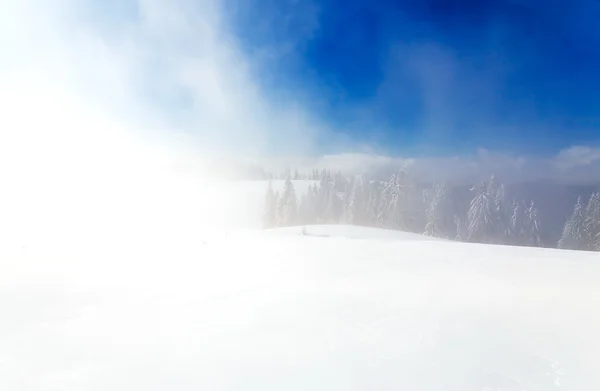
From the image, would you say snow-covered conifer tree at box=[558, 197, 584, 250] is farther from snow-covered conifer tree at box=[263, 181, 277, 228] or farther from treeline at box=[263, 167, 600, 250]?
snow-covered conifer tree at box=[263, 181, 277, 228]

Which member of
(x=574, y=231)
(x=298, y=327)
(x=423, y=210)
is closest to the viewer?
(x=298, y=327)

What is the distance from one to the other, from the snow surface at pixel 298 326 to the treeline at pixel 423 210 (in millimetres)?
13210

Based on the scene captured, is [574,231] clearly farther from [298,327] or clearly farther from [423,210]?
[298,327]

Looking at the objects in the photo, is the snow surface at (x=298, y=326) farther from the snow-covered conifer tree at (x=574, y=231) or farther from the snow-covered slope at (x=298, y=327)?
the snow-covered conifer tree at (x=574, y=231)

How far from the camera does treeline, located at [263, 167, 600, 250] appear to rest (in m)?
15.5

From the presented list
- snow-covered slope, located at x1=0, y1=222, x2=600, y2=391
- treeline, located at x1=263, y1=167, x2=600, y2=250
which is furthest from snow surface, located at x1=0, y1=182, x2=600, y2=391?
treeline, located at x1=263, y1=167, x2=600, y2=250

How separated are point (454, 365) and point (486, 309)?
137 centimetres

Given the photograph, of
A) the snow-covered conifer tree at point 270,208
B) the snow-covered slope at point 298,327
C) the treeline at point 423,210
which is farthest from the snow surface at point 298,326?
the snow-covered conifer tree at point 270,208

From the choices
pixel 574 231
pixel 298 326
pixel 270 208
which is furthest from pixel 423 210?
pixel 298 326

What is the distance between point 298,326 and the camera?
2926 mm

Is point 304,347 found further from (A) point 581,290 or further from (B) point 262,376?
(A) point 581,290

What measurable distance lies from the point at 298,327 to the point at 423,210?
59.7 feet

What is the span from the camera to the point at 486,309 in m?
3.30

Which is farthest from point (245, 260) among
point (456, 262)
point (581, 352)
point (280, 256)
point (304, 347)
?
point (581, 352)
